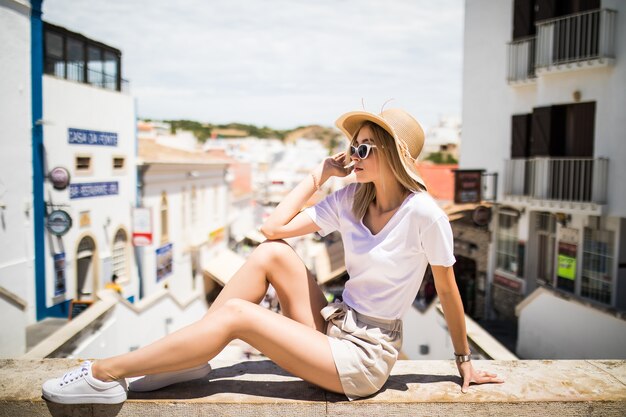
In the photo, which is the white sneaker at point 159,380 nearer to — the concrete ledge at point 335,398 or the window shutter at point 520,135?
the concrete ledge at point 335,398

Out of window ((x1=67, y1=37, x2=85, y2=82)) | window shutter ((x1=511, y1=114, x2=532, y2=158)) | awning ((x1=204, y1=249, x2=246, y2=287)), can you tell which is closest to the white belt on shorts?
awning ((x1=204, y1=249, x2=246, y2=287))

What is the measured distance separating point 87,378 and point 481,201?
16.8 metres

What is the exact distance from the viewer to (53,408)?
2.72 m

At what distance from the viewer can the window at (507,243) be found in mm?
17375

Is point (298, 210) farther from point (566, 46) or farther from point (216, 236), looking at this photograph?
point (216, 236)

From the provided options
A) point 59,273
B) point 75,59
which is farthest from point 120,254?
point 75,59

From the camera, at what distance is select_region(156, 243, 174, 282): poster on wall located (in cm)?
2236

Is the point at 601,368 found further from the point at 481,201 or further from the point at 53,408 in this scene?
the point at 481,201

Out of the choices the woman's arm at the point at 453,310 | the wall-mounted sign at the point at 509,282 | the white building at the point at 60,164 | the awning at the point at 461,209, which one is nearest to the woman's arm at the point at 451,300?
the woman's arm at the point at 453,310

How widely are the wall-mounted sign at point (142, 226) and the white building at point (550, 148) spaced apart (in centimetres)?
1175

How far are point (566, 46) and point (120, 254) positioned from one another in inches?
638

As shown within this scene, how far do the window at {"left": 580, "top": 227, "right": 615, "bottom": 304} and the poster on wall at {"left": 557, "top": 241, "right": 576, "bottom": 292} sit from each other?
356 millimetres

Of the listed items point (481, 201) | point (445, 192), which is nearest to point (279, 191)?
point (445, 192)

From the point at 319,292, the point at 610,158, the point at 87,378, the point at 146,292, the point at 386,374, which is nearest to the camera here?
the point at 87,378
